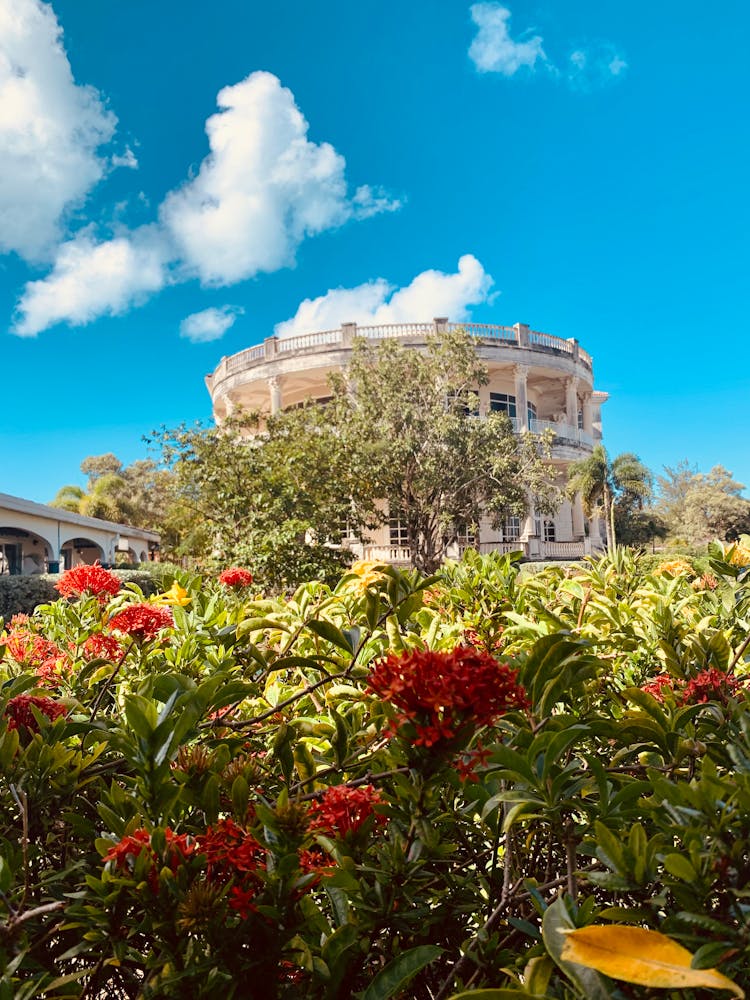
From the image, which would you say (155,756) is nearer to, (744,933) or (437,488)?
(744,933)

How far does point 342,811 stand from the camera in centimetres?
78

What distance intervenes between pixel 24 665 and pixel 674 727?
5.17 feet

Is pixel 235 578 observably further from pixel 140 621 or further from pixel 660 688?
pixel 660 688

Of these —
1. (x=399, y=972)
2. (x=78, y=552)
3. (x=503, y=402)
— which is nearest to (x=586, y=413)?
(x=503, y=402)

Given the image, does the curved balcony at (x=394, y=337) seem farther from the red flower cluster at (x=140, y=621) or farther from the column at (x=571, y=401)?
the red flower cluster at (x=140, y=621)

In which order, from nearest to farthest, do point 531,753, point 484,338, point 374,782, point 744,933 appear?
point 744,933, point 531,753, point 374,782, point 484,338

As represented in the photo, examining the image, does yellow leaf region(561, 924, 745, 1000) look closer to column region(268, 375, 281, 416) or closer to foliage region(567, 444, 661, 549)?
foliage region(567, 444, 661, 549)

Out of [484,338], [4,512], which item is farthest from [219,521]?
[484,338]

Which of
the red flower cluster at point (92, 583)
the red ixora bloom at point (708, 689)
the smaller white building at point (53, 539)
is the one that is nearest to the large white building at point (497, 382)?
the smaller white building at point (53, 539)

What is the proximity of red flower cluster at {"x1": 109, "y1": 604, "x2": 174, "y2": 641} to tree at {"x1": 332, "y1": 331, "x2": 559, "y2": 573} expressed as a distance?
13.3 meters

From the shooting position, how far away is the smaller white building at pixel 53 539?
20000mm

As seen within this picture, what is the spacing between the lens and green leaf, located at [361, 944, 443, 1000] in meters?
0.64

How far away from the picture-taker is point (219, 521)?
415 inches

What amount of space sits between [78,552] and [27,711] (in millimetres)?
34654
